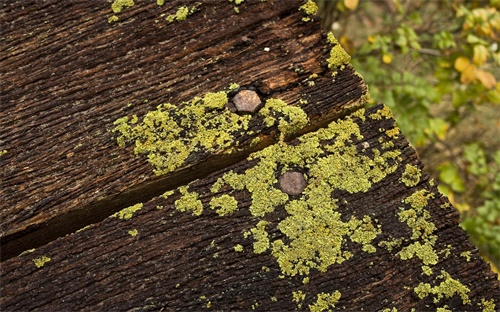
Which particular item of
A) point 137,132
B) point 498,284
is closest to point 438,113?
point 498,284

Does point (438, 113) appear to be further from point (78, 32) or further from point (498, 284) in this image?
point (78, 32)

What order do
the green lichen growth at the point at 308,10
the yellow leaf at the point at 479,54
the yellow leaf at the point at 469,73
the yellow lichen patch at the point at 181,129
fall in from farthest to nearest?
the yellow leaf at the point at 469,73, the yellow leaf at the point at 479,54, the green lichen growth at the point at 308,10, the yellow lichen patch at the point at 181,129

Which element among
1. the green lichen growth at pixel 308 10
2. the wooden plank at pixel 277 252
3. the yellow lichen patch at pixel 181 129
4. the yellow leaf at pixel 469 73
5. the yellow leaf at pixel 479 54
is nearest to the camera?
the wooden plank at pixel 277 252

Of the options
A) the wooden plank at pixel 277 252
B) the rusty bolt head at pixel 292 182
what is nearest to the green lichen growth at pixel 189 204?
the wooden plank at pixel 277 252

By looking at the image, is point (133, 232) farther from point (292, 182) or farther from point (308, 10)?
point (308, 10)

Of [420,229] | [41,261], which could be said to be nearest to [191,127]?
[41,261]

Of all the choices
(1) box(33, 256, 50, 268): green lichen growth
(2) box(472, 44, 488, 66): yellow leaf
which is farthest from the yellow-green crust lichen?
(2) box(472, 44, 488, 66): yellow leaf

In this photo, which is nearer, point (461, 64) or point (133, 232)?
point (133, 232)

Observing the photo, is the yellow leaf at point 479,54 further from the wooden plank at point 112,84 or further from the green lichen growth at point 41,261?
the green lichen growth at point 41,261
